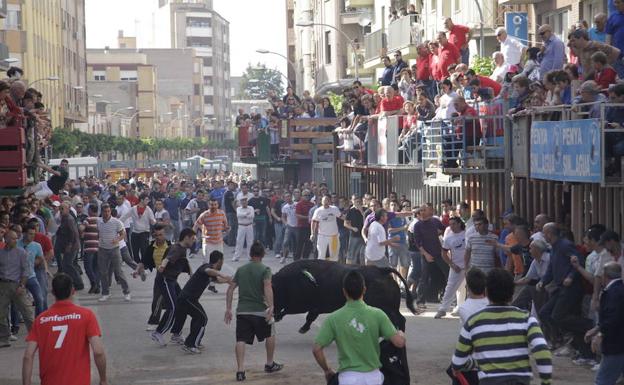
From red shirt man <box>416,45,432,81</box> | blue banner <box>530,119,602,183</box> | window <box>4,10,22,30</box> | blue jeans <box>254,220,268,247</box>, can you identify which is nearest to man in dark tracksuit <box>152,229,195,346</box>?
blue banner <box>530,119,602,183</box>

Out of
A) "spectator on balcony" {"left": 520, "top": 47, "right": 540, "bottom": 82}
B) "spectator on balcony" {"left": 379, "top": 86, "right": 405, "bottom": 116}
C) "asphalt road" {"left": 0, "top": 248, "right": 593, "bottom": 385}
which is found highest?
"spectator on balcony" {"left": 520, "top": 47, "right": 540, "bottom": 82}

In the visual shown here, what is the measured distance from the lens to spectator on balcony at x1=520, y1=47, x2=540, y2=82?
2119 cm

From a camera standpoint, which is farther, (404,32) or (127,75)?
(127,75)

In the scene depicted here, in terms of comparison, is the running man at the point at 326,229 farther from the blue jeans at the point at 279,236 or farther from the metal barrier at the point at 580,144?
the metal barrier at the point at 580,144

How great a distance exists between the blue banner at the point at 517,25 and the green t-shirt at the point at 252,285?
63.8 ft

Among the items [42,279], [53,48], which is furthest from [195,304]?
[53,48]

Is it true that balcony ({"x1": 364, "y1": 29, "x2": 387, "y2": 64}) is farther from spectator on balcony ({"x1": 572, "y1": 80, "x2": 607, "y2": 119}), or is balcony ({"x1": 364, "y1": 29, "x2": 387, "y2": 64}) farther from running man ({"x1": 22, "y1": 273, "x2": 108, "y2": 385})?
running man ({"x1": 22, "y1": 273, "x2": 108, "y2": 385})

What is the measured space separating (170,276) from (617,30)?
6773 millimetres

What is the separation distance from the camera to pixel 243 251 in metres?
36.8

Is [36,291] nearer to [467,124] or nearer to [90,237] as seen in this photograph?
[90,237]

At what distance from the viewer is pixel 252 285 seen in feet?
50.6

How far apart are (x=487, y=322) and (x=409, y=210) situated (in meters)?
16.9

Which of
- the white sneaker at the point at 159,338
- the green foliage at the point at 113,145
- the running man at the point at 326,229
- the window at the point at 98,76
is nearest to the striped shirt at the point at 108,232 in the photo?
the running man at the point at 326,229

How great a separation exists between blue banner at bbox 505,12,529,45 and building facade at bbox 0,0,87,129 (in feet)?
104
